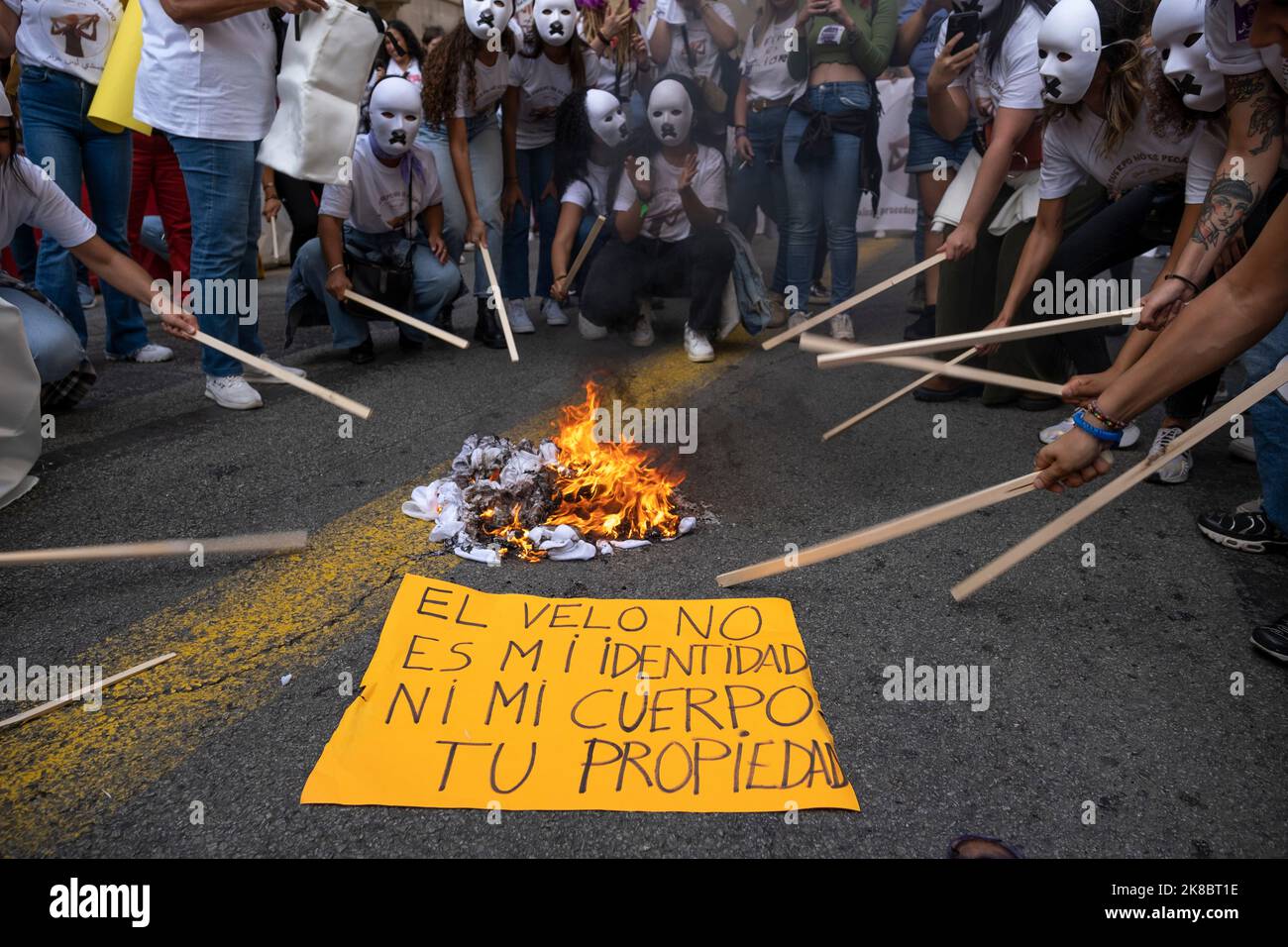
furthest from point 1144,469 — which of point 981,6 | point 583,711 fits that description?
point 981,6

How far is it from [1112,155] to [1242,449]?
1471mm

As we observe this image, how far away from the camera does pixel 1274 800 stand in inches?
78.2

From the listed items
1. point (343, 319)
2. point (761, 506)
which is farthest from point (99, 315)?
point (761, 506)

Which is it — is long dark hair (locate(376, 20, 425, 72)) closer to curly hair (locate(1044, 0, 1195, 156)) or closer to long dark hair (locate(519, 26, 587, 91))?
long dark hair (locate(519, 26, 587, 91))

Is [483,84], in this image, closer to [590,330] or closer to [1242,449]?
[590,330]

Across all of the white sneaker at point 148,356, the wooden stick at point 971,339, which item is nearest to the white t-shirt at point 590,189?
the white sneaker at point 148,356

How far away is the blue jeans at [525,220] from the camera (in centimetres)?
597

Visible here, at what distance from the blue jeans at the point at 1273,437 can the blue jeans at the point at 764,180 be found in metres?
3.57

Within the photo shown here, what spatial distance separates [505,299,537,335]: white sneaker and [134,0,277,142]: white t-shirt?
84.0 inches

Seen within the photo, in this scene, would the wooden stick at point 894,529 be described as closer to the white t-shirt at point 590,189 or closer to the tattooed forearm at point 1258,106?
the tattooed forearm at point 1258,106

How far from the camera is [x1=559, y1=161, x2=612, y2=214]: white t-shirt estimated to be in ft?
19.0

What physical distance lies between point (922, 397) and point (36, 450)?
402 cm

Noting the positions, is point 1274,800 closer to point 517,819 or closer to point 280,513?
point 517,819

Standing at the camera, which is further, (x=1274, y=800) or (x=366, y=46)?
(x=366, y=46)
